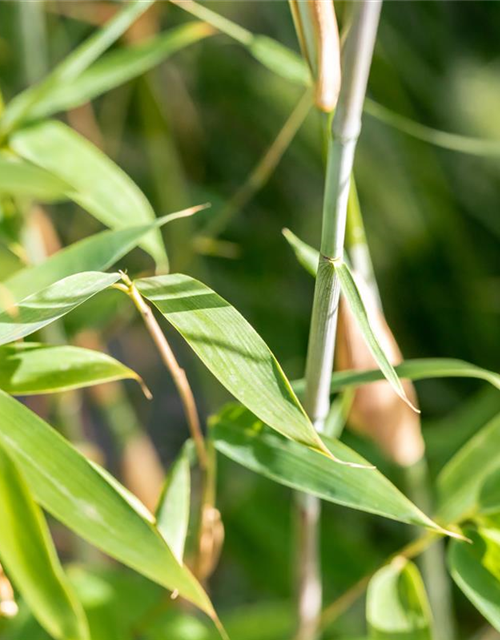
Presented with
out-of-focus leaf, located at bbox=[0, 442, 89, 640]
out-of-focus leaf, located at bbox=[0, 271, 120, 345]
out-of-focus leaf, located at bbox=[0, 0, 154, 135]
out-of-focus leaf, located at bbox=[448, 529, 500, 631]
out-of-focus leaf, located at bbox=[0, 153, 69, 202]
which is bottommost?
out-of-focus leaf, located at bbox=[448, 529, 500, 631]

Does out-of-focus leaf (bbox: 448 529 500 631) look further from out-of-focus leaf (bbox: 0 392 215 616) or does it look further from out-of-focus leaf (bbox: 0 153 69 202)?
out-of-focus leaf (bbox: 0 153 69 202)

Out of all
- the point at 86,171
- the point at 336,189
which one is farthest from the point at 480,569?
the point at 86,171

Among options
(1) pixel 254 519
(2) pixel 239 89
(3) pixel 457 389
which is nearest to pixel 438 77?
(2) pixel 239 89

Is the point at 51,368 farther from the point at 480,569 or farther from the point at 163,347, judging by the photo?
the point at 480,569

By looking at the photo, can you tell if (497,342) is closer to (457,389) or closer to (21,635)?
(457,389)

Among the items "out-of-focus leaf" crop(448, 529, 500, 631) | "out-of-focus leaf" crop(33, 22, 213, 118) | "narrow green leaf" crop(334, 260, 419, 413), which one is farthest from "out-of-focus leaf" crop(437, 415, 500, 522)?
"out-of-focus leaf" crop(33, 22, 213, 118)

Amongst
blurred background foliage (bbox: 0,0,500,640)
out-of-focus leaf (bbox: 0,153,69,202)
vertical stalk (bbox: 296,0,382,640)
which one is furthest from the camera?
blurred background foliage (bbox: 0,0,500,640)
